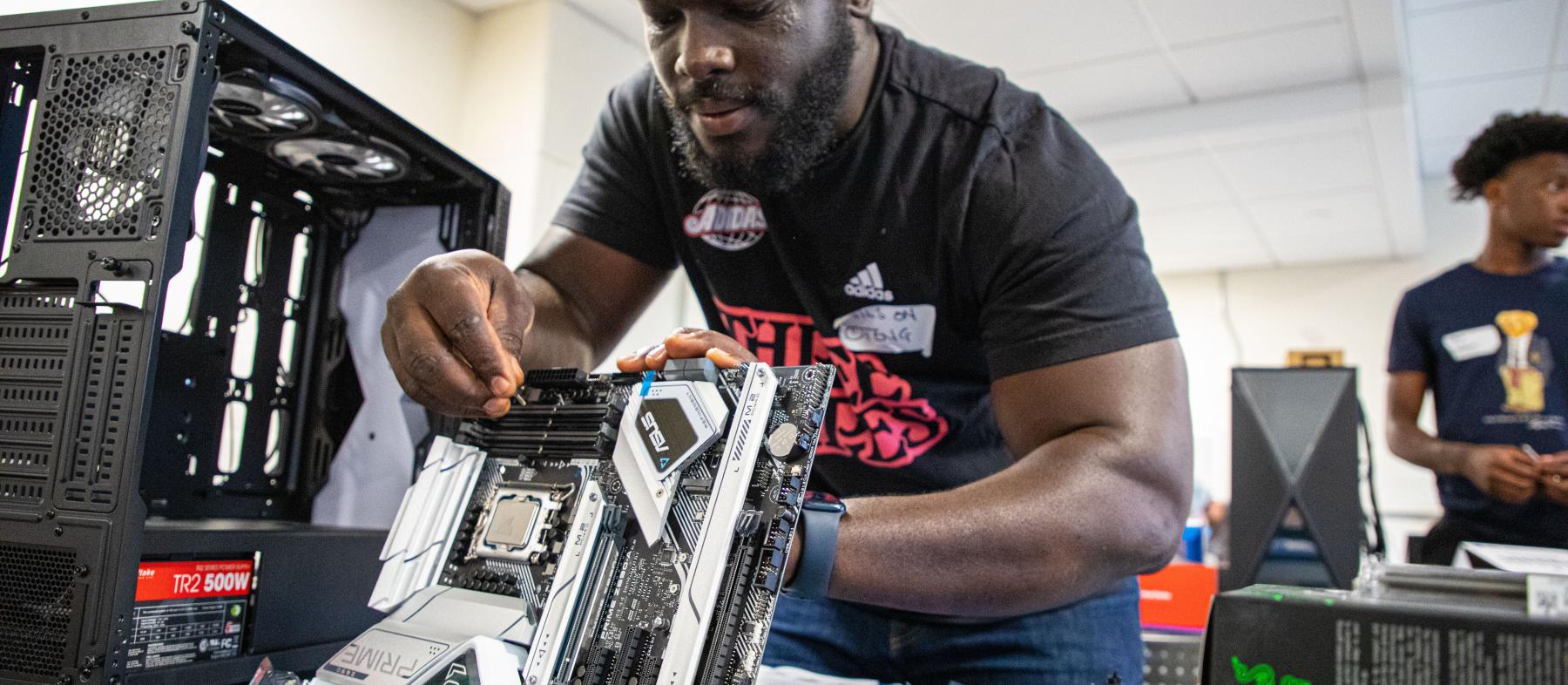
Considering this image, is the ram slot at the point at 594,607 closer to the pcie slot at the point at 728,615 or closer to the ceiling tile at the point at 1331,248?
the pcie slot at the point at 728,615

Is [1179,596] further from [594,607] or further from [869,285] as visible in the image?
[594,607]

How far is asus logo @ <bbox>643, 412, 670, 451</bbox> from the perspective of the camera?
0.77 meters

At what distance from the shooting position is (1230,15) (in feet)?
13.1

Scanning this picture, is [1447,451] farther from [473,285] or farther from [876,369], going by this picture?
[473,285]

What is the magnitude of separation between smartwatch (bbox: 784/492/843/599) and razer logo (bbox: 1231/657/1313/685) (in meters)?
0.30

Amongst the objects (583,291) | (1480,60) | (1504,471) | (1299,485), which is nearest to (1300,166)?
(1480,60)

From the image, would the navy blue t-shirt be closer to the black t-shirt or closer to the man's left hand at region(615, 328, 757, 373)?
the black t-shirt

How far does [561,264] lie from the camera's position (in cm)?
140

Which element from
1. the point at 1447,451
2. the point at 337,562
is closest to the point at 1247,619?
the point at 337,562

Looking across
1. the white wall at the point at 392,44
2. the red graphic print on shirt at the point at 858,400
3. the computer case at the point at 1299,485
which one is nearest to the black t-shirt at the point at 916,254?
the red graphic print on shirt at the point at 858,400

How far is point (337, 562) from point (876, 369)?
0.65 metres

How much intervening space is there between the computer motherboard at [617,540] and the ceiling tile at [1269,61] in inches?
162

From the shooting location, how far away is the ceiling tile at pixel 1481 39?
162 inches

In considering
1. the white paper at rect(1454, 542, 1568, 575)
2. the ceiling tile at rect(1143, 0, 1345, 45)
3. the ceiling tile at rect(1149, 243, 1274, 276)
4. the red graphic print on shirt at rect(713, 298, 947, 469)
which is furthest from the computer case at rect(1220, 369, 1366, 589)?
the ceiling tile at rect(1149, 243, 1274, 276)
